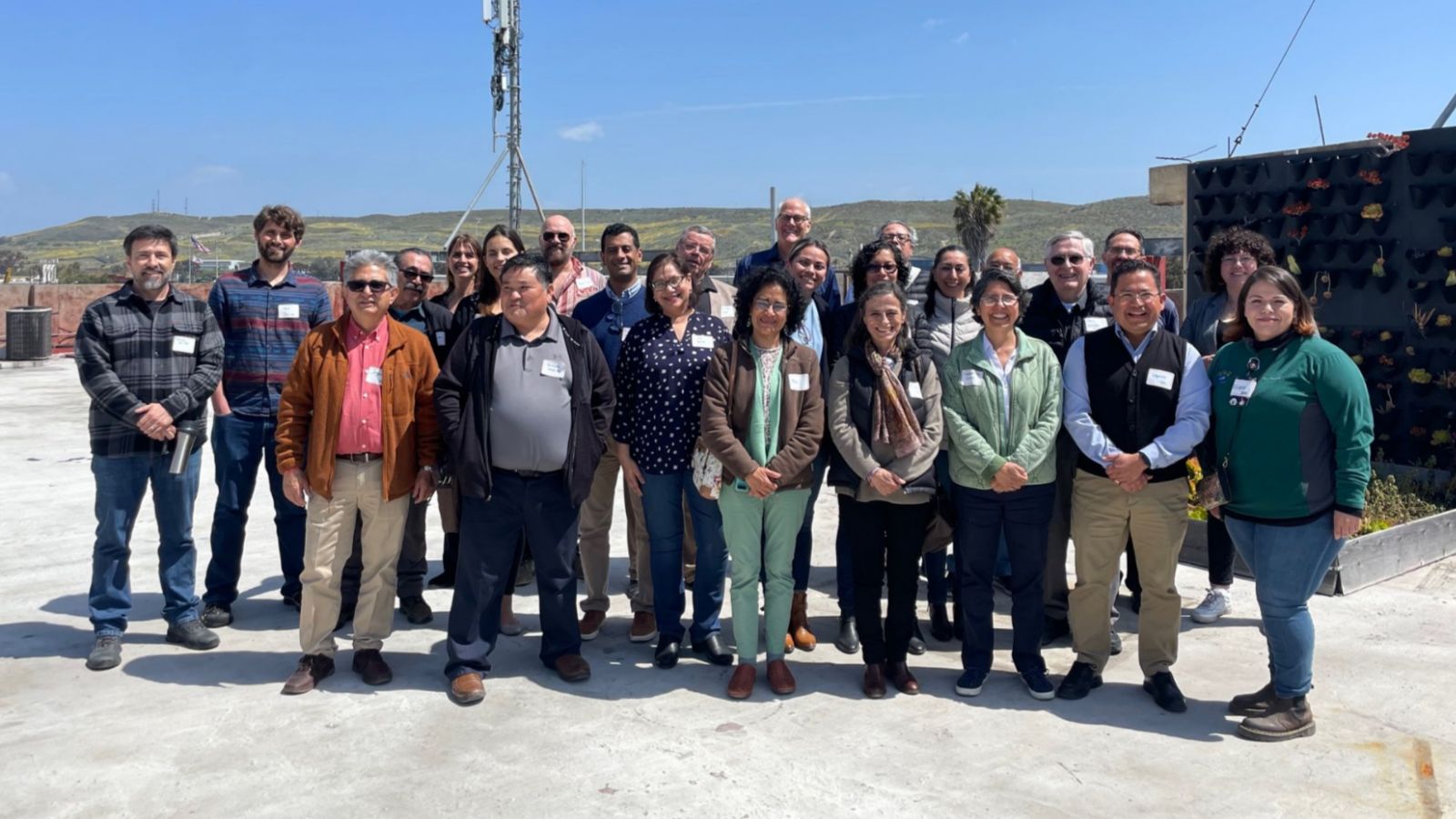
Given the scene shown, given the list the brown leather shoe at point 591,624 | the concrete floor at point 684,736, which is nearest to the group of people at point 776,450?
the concrete floor at point 684,736

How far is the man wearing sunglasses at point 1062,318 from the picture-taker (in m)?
5.11

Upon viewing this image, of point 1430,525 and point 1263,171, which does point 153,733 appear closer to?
point 1430,525

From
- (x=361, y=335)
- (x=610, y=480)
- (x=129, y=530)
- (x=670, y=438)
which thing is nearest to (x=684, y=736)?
(x=670, y=438)

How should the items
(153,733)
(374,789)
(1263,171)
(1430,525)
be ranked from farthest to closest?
(1263,171) → (1430,525) → (153,733) → (374,789)

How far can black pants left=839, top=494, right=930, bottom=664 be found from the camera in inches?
177

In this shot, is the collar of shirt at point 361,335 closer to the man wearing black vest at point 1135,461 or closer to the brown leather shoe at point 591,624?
the brown leather shoe at point 591,624

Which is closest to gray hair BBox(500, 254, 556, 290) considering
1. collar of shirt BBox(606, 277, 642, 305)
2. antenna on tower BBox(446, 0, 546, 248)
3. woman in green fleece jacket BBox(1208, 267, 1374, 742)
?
collar of shirt BBox(606, 277, 642, 305)

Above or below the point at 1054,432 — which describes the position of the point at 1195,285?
above

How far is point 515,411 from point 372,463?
2.36 ft

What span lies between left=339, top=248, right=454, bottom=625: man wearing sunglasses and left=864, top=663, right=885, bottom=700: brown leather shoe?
2.41 meters

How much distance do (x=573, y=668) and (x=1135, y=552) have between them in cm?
253

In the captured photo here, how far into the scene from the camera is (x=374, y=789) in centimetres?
362

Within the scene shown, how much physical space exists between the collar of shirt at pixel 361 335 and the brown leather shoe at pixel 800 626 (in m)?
2.31

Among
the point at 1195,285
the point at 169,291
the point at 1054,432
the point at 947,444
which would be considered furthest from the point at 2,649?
the point at 1195,285
